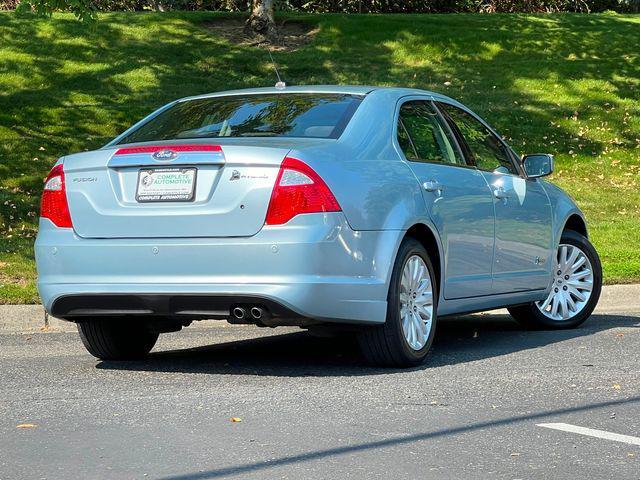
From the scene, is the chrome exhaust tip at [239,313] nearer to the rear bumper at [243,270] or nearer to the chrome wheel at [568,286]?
the rear bumper at [243,270]

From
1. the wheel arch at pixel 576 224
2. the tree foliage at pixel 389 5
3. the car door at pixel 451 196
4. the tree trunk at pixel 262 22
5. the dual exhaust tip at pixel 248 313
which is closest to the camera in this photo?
the dual exhaust tip at pixel 248 313

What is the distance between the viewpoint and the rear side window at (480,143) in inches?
333

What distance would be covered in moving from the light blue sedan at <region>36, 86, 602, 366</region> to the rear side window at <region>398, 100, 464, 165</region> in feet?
0.05

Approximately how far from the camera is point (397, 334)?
706 centimetres

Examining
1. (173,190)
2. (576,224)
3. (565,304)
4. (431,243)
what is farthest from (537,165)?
(173,190)

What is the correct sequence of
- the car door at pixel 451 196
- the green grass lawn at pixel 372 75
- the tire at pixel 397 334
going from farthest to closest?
the green grass lawn at pixel 372 75
the car door at pixel 451 196
the tire at pixel 397 334

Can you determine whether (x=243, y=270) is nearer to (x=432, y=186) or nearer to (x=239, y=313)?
(x=239, y=313)

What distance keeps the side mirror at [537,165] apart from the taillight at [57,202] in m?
3.41

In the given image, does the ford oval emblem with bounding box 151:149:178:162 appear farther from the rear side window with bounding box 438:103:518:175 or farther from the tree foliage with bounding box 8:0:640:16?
the tree foliage with bounding box 8:0:640:16

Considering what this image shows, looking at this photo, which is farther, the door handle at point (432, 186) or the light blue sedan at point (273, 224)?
the door handle at point (432, 186)

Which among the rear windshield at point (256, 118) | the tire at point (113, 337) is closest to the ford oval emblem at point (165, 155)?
the rear windshield at point (256, 118)

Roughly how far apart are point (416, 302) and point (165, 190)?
165 cm

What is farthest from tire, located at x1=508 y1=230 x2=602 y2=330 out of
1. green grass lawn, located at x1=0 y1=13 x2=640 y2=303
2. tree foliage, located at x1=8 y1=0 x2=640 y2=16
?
tree foliage, located at x1=8 y1=0 x2=640 y2=16

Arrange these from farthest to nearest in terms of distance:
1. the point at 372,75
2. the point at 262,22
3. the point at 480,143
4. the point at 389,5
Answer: the point at 389,5 < the point at 262,22 < the point at 372,75 < the point at 480,143
